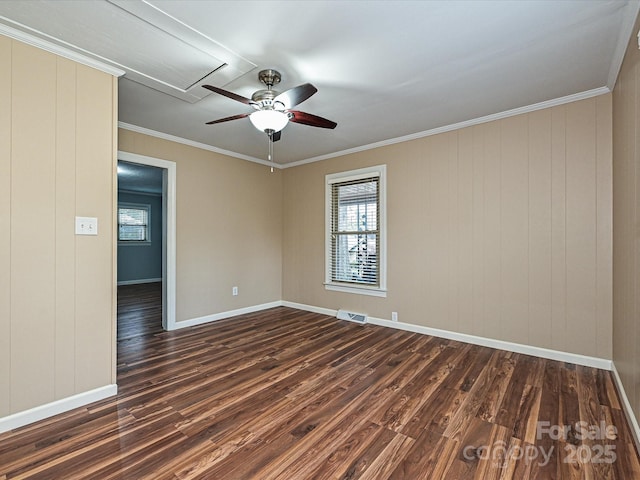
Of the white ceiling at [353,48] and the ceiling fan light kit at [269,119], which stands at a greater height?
the white ceiling at [353,48]

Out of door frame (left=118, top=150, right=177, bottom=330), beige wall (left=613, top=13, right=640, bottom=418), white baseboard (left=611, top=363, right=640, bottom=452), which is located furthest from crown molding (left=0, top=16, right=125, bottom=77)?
white baseboard (left=611, top=363, right=640, bottom=452)

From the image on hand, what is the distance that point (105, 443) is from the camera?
5.88 ft

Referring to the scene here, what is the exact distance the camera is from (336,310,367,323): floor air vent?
4.41m

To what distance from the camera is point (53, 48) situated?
6.89 ft

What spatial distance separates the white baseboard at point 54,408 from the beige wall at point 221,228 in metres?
1.82

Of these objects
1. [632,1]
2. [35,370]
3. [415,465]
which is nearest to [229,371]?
[35,370]

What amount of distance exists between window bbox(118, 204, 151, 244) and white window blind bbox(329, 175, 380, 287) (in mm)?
6356

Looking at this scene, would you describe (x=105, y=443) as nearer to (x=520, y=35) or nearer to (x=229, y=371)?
(x=229, y=371)

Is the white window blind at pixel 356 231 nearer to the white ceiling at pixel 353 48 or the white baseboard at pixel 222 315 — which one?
the white baseboard at pixel 222 315

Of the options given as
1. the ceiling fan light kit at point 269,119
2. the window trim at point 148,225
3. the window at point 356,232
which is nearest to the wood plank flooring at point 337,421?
the window at point 356,232

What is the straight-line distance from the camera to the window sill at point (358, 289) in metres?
4.29

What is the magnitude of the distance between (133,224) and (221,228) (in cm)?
531

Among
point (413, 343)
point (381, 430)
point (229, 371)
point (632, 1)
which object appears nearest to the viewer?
point (632, 1)

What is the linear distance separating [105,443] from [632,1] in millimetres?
3933
